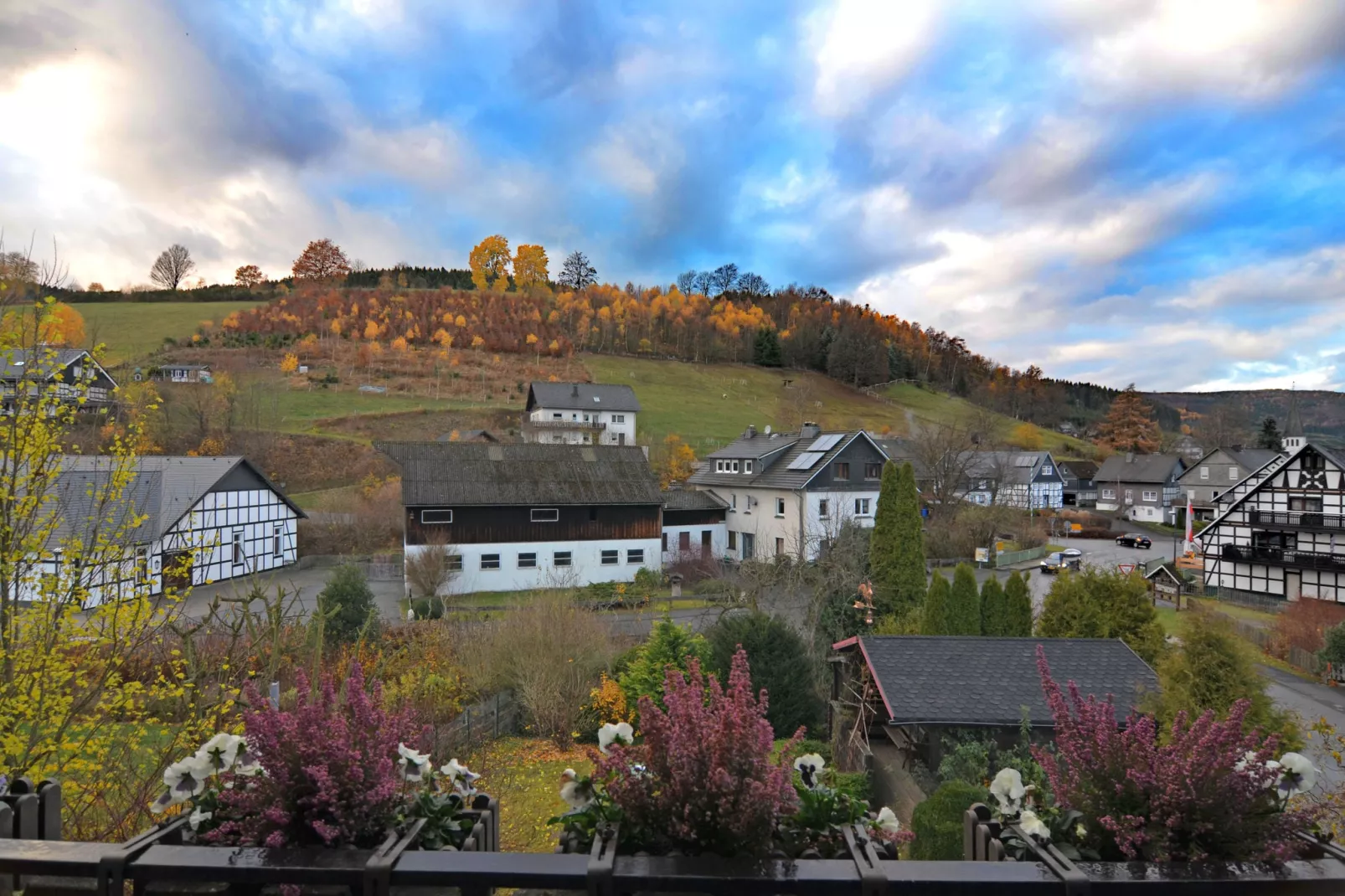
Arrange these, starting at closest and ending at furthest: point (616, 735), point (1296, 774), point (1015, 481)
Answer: point (1296, 774) < point (616, 735) < point (1015, 481)

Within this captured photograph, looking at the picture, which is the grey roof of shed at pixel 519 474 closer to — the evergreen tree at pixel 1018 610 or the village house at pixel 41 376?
the evergreen tree at pixel 1018 610

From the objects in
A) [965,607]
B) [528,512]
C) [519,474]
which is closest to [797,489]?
[528,512]

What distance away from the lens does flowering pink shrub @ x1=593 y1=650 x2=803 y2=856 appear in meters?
2.37

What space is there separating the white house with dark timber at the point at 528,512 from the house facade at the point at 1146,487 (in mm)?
53899

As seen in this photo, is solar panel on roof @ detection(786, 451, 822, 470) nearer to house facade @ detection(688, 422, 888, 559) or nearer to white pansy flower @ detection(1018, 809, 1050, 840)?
house facade @ detection(688, 422, 888, 559)

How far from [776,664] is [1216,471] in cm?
Result: 6211

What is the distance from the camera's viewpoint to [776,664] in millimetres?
15547

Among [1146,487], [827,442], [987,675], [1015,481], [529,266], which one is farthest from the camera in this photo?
[529,266]

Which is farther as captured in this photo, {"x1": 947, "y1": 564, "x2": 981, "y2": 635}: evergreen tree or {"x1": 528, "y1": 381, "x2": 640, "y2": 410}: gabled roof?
{"x1": 528, "y1": 381, "x2": 640, "y2": 410}: gabled roof

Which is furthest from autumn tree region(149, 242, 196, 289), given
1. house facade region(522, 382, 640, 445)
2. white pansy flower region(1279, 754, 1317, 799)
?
white pansy flower region(1279, 754, 1317, 799)

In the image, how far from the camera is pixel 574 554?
31.8 meters

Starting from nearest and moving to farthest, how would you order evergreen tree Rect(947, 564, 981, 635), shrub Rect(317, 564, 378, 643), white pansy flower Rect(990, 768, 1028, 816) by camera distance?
white pansy flower Rect(990, 768, 1028, 816) < evergreen tree Rect(947, 564, 981, 635) < shrub Rect(317, 564, 378, 643)

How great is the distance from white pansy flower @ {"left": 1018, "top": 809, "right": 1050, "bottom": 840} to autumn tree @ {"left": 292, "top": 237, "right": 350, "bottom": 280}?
141160 millimetres

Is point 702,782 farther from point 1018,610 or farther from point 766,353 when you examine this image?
point 766,353
